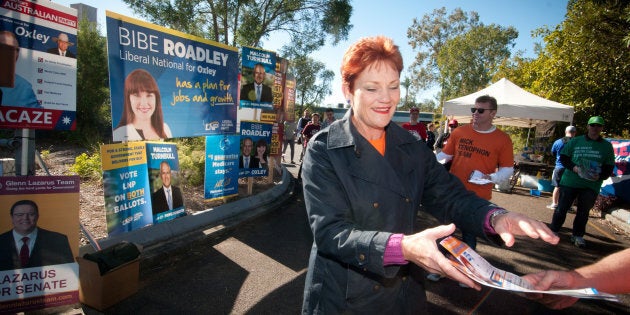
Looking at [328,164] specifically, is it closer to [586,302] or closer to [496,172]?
[496,172]

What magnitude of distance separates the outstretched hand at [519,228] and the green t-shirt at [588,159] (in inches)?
203

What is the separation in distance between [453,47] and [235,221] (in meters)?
39.2

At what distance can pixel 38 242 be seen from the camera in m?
2.84

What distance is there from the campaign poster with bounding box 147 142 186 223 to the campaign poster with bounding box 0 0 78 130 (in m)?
1.49

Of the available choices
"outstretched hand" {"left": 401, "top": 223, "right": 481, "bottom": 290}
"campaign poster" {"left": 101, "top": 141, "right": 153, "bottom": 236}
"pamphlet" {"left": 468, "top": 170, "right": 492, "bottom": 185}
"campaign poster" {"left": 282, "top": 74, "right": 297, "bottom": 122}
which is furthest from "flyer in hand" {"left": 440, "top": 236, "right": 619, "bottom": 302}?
"campaign poster" {"left": 282, "top": 74, "right": 297, "bottom": 122}

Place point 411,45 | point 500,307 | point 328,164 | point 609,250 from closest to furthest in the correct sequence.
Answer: point 328,164
point 500,307
point 609,250
point 411,45

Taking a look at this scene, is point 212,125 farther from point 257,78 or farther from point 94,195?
point 94,195

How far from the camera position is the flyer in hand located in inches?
41.8

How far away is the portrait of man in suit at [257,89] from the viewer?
7.02 metres

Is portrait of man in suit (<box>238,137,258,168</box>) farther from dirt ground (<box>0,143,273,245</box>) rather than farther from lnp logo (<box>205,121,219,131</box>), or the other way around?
lnp logo (<box>205,121,219,131</box>)

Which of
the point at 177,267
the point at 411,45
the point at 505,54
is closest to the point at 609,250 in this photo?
the point at 177,267

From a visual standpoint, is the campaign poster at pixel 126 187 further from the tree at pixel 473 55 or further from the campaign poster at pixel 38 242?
the tree at pixel 473 55

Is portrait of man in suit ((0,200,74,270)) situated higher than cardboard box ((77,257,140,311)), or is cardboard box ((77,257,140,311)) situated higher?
portrait of man in suit ((0,200,74,270))

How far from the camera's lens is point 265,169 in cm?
735
